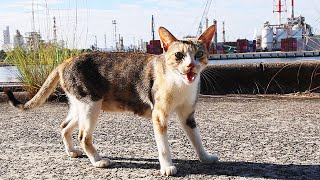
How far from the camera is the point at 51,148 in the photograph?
408 cm

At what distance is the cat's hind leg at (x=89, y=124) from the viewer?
3.41 meters

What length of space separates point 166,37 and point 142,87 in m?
0.43

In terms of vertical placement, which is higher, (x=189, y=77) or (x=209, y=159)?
(x=189, y=77)

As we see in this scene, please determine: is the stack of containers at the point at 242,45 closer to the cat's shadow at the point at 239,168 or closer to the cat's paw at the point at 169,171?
the cat's shadow at the point at 239,168

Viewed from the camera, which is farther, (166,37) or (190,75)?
(166,37)

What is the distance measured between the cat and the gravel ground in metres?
0.18

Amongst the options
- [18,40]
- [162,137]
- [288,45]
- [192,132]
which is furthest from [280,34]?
[162,137]

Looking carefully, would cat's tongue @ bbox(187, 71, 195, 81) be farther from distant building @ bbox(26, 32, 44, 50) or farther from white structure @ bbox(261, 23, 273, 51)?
white structure @ bbox(261, 23, 273, 51)

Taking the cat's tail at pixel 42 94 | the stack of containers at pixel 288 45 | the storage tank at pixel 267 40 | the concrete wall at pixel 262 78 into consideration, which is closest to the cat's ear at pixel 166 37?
the cat's tail at pixel 42 94

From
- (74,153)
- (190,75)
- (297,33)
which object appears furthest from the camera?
(297,33)

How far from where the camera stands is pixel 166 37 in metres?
3.33

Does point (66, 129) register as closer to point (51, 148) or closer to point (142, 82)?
point (51, 148)

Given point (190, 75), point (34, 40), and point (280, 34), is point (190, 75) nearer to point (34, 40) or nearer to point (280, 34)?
point (34, 40)

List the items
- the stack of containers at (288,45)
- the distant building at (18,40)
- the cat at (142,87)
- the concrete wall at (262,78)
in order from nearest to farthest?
the cat at (142,87) → the concrete wall at (262,78) → the distant building at (18,40) → the stack of containers at (288,45)
